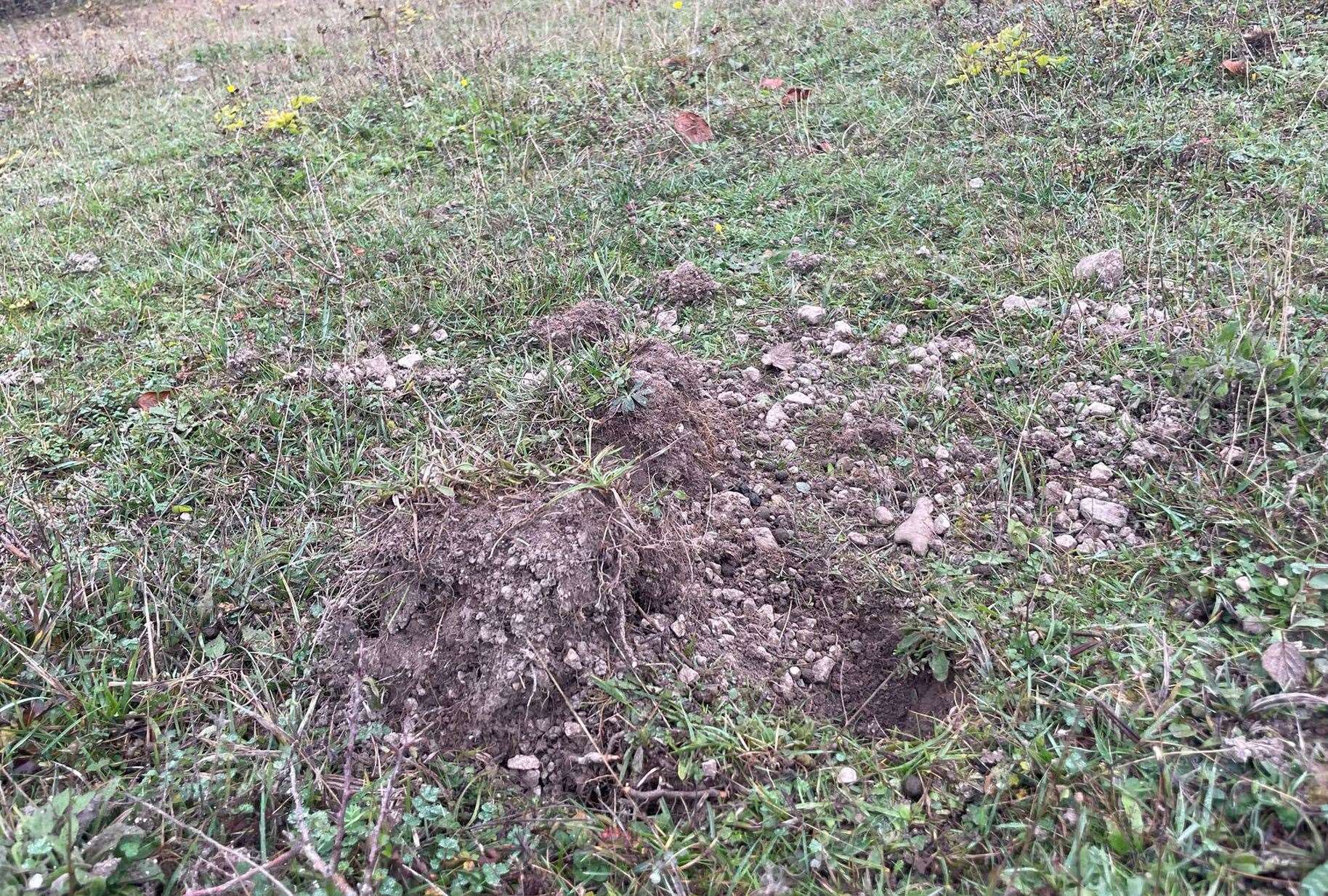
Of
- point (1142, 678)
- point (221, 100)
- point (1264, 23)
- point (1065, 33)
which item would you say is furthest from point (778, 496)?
point (221, 100)

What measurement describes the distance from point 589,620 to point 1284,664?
151 cm

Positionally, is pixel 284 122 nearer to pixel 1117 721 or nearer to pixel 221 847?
pixel 221 847

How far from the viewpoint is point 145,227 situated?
4133 millimetres

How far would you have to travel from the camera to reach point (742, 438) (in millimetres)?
2676

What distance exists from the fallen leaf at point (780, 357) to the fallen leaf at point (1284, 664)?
5.26ft

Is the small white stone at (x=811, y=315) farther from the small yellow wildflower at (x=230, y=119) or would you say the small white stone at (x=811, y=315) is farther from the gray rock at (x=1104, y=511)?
the small yellow wildflower at (x=230, y=119)

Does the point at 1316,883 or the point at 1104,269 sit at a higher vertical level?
the point at 1104,269

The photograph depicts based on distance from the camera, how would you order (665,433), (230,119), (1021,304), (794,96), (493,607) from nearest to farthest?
(493,607) → (665,433) → (1021,304) → (794,96) → (230,119)

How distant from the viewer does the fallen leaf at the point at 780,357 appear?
294 centimetres

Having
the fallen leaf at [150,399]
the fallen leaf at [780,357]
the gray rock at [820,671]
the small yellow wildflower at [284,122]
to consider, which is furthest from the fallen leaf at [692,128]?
the gray rock at [820,671]

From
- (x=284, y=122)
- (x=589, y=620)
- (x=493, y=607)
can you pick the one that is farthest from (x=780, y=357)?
(x=284, y=122)

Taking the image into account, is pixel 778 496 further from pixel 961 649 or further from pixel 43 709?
pixel 43 709

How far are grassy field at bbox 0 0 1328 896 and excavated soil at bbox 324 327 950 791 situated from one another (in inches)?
1.4

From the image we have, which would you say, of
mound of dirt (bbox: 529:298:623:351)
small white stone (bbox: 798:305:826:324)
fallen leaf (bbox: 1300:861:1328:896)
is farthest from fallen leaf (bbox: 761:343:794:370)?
fallen leaf (bbox: 1300:861:1328:896)
